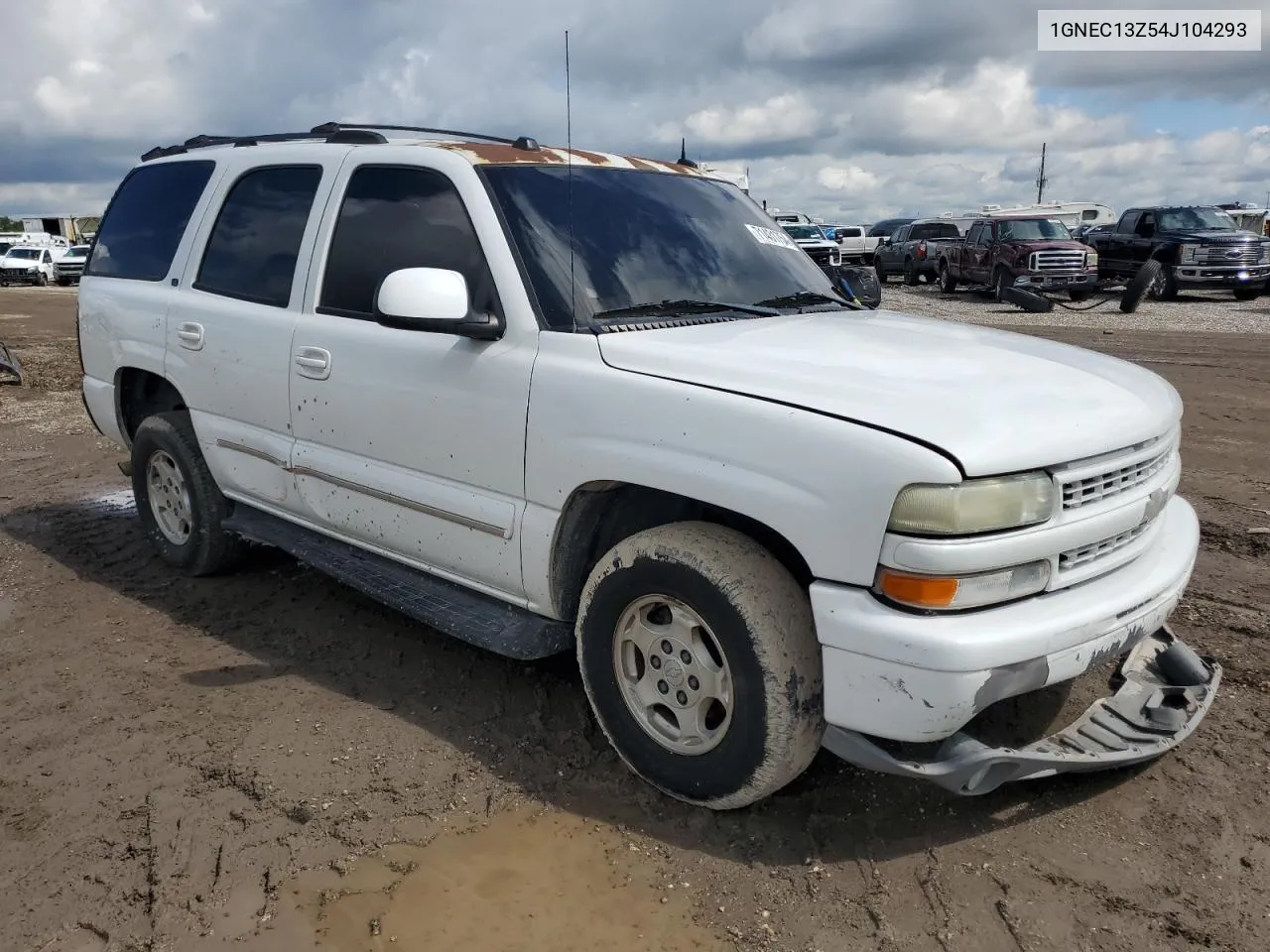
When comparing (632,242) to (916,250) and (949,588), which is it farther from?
(916,250)

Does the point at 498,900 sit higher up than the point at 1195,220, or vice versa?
the point at 1195,220

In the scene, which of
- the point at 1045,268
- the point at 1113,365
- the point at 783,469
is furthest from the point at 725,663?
the point at 1045,268

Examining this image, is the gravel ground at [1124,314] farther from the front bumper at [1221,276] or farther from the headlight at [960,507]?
the headlight at [960,507]

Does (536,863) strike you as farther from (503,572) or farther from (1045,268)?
(1045,268)

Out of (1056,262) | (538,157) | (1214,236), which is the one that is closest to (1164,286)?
(1214,236)

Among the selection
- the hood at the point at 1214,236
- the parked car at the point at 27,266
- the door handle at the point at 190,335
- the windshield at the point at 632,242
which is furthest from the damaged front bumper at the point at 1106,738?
the parked car at the point at 27,266

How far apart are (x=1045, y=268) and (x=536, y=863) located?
66.7 feet

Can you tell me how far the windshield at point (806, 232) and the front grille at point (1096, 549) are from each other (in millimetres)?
25714

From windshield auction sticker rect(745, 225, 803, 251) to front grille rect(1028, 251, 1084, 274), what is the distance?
59.6 feet

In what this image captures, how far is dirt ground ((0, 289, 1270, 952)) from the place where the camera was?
8.34 feet

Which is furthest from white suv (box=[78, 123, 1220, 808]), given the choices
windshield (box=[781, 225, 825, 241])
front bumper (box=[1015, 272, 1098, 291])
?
windshield (box=[781, 225, 825, 241])

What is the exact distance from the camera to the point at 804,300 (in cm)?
378

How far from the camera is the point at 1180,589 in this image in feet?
9.75

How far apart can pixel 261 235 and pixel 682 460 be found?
8.34ft
